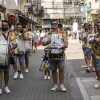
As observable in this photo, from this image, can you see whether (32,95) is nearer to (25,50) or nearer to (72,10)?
(25,50)

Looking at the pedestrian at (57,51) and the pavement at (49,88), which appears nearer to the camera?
the pavement at (49,88)

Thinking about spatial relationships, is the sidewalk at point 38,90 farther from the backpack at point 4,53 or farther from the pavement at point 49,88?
the backpack at point 4,53

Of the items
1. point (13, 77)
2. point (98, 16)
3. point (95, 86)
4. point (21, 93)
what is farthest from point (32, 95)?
point (98, 16)

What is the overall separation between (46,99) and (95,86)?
68.0 inches

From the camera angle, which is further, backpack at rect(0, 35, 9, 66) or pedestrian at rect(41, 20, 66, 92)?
pedestrian at rect(41, 20, 66, 92)

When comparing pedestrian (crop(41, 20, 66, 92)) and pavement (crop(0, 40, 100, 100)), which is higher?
pedestrian (crop(41, 20, 66, 92))

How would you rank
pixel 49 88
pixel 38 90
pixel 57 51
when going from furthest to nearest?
pixel 49 88 < pixel 38 90 < pixel 57 51

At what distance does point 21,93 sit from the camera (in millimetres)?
9383

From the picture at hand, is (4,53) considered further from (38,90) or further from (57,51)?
(38,90)

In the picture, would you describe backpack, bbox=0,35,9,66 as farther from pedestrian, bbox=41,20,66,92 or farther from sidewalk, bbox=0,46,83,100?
pedestrian, bbox=41,20,66,92

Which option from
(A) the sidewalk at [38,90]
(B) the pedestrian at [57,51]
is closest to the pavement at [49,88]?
(A) the sidewalk at [38,90]

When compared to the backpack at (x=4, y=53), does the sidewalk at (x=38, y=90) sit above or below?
below

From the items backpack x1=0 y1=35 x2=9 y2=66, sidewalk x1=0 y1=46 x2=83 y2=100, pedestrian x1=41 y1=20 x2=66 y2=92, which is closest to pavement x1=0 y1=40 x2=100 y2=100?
sidewalk x1=0 y1=46 x2=83 y2=100

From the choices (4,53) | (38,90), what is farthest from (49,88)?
(4,53)
